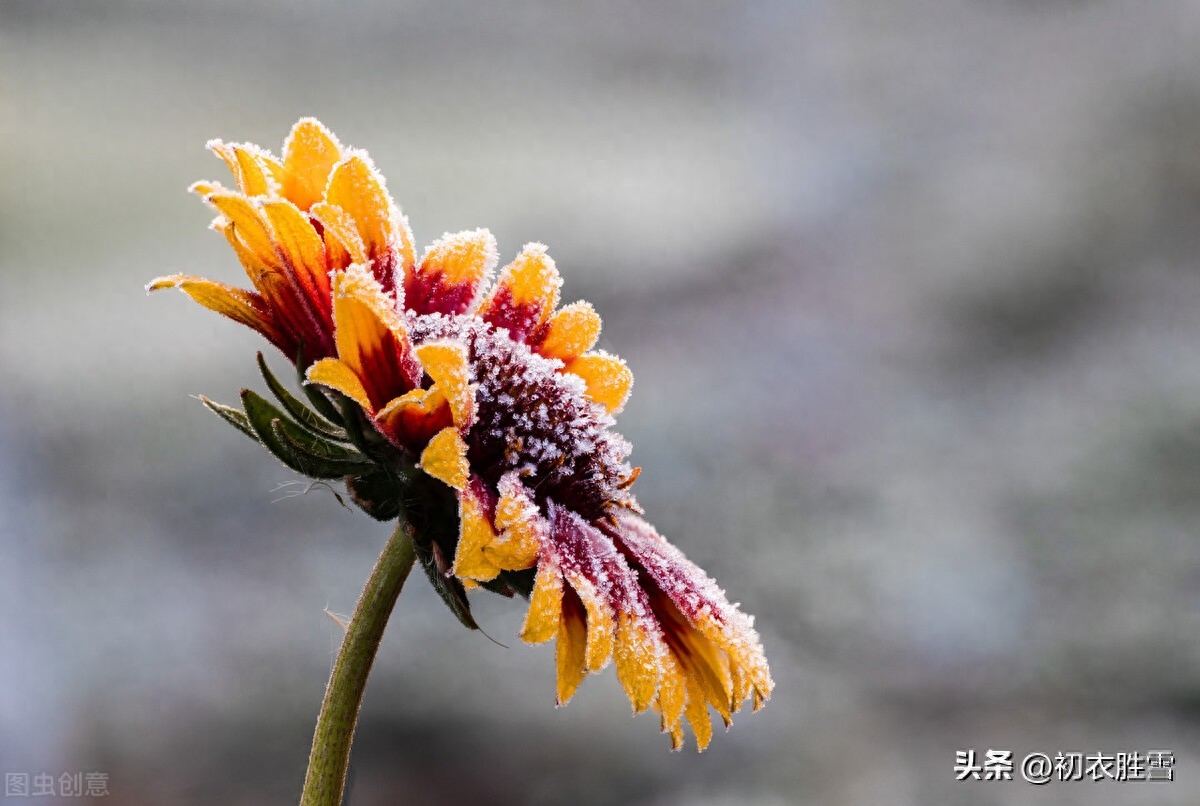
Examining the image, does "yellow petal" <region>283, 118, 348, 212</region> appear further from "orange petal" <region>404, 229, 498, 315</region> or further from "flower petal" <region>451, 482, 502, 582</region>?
"flower petal" <region>451, 482, 502, 582</region>

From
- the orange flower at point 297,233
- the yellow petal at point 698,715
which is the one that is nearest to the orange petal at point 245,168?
the orange flower at point 297,233

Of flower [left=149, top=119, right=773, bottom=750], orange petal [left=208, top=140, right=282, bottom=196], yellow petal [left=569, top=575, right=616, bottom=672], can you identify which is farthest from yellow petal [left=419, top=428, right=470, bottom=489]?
orange petal [left=208, top=140, right=282, bottom=196]

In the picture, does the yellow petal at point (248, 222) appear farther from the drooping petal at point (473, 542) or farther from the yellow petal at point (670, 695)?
the yellow petal at point (670, 695)

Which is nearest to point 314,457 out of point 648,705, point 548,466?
point 548,466

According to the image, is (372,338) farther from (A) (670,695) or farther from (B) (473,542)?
(A) (670,695)

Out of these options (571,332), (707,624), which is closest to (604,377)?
(571,332)

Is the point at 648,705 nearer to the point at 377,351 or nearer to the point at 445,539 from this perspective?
the point at 445,539
